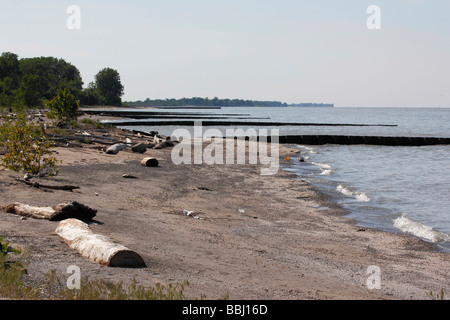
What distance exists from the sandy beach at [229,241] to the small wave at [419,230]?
2.64 ft

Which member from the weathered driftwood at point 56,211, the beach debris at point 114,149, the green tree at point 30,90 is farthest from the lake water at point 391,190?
the green tree at point 30,90

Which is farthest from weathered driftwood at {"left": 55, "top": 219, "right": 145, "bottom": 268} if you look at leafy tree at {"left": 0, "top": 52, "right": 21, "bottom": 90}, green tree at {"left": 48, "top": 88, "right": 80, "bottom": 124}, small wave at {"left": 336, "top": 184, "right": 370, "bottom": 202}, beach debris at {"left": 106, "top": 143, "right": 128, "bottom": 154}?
leafy tree at {"left": 0, "top": 52, "right": 21, "bottom": 90}

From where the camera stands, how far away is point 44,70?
148 m

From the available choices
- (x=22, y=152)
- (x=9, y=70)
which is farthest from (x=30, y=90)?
(x=22, y=152)

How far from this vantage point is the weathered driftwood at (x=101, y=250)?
8.14 meters

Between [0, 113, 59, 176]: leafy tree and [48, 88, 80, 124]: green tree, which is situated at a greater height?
[48, 88, 80, 124]: green tree

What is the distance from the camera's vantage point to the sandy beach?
798 centimetres

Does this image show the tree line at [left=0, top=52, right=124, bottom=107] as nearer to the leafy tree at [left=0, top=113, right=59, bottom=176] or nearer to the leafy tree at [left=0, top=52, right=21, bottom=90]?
the leafy tree at [left=0, top=52, right=21, bottom=90]

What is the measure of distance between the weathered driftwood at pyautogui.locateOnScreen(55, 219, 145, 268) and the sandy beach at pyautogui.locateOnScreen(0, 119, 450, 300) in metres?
0.16

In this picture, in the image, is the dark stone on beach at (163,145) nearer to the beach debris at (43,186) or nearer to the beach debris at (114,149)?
the beach debris at (114,149)

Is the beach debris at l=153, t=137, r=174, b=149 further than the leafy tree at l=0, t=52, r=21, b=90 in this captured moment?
No
